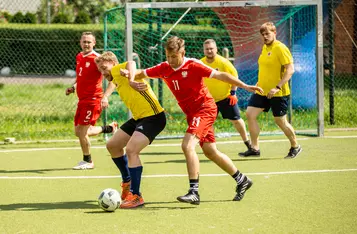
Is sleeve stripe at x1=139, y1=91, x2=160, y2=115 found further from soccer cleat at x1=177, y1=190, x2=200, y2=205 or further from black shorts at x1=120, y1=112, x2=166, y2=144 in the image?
soccer cleat at x1=177, y1=190, x2=200, y2=205

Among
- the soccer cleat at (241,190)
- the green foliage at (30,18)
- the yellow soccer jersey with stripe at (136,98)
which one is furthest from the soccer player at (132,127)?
the green foliage at (30,18)

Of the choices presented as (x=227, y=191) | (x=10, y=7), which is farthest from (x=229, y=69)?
(x=10, y=7)

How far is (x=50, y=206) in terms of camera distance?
26.2ft

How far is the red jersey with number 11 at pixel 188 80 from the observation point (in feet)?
26.2

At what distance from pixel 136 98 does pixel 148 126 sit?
0.38m

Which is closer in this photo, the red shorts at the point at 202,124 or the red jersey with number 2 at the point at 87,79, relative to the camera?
the red shorts at the point at 202,124

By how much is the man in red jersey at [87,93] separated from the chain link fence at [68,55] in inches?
126

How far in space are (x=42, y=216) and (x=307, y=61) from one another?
10548mm

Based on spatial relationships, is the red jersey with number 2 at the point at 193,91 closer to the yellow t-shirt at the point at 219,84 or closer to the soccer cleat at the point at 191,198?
the soccer cleat at the point at 191,198

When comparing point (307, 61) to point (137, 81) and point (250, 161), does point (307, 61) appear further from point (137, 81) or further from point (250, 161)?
point (137, 81)

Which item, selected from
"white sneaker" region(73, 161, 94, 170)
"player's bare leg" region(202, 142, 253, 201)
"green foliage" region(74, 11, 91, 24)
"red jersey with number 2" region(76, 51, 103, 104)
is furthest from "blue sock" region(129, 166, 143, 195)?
"green foliage" region(74, 11, 91, 24)

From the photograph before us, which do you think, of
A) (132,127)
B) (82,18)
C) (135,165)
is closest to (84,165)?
(132,127)

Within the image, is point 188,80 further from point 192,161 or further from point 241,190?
point 241,190

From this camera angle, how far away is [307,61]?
1680 cm
